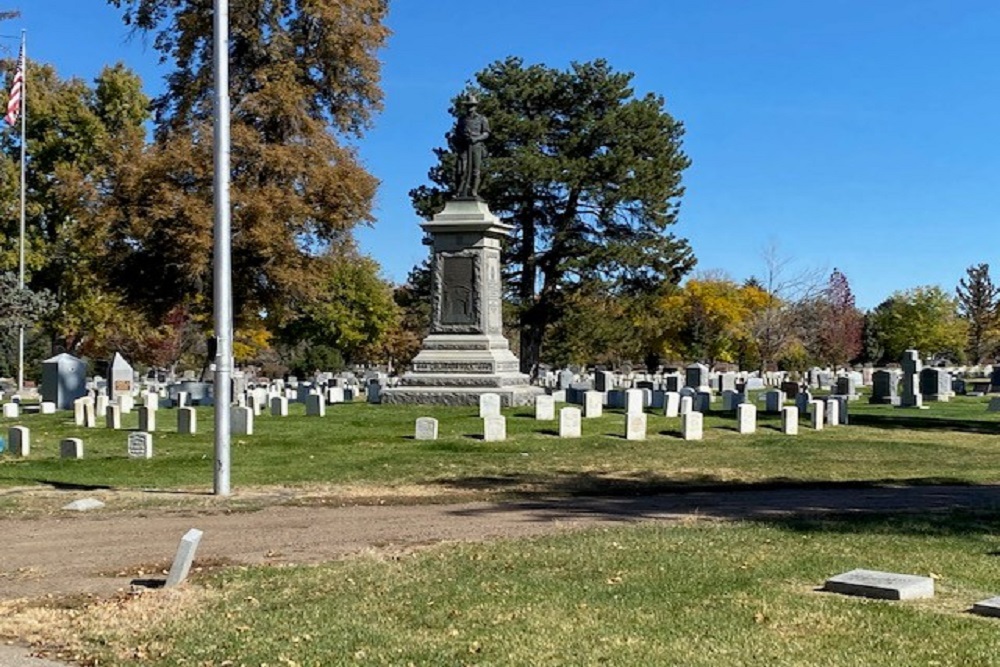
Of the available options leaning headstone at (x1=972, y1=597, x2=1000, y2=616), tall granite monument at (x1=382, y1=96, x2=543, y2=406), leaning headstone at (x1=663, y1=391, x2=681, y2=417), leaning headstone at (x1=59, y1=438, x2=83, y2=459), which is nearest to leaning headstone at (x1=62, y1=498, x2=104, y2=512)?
leaning headstone at (x1=59, y1=438, x2=83, y2=459)

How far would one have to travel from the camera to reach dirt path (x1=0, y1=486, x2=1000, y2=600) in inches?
372

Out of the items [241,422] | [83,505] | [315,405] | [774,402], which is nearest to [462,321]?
[315,405]

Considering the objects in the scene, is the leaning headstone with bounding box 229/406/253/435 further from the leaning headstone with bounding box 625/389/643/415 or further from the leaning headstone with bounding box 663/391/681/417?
the leaning headstone with bounding box 663/391/681/417

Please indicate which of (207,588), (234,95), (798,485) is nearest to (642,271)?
(234,95)

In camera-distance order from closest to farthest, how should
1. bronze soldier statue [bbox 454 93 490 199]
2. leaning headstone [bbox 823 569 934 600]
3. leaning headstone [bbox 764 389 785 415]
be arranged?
leaning headstone [bbox 823 569 934 600] → bronze soldier statue [bbox 454 93 490 199] → leaning headstone [bbox 764 389 785 415]

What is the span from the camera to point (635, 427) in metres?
21.4

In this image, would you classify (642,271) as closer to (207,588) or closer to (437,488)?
(437,488)

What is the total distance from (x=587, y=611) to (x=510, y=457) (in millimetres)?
11053

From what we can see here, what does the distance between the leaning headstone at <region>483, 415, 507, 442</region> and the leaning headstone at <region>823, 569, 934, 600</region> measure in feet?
41.8

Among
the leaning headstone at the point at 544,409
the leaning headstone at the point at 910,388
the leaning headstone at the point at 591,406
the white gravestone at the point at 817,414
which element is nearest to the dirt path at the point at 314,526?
the leaning headstone at the point at 544,409

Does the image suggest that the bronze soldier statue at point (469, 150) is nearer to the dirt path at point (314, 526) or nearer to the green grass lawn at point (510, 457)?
the green grass lawn at point (510, 457)

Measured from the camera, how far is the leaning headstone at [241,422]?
21188mm

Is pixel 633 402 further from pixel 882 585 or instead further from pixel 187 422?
pixel 882 585

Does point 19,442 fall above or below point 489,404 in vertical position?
below
